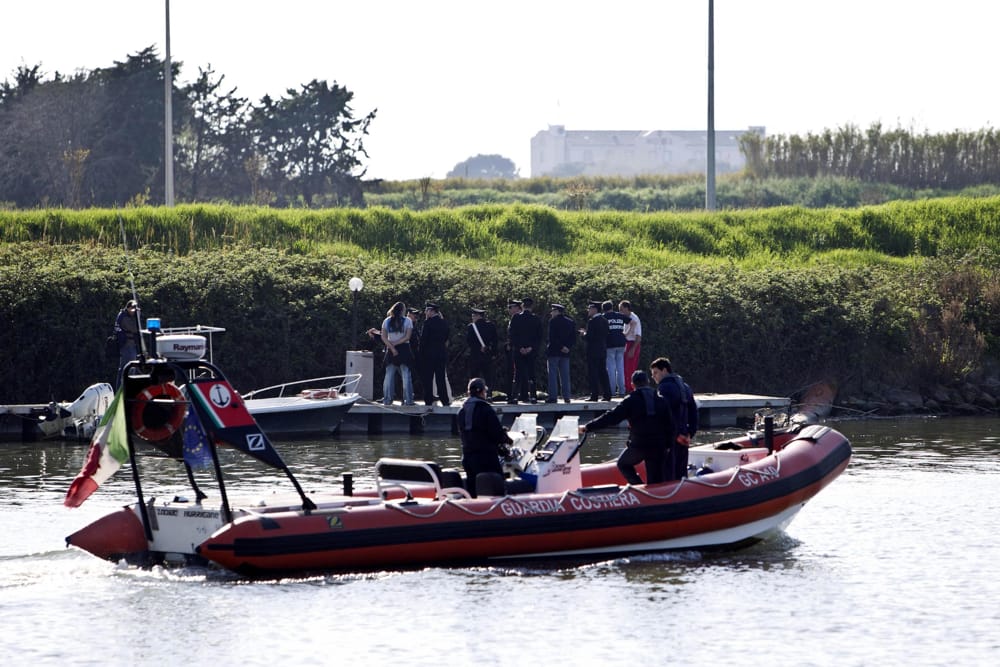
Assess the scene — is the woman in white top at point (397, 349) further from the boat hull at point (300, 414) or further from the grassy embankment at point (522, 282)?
the grassy embankment at point (522, 282)

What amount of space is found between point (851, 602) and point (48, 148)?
4193 centimetres

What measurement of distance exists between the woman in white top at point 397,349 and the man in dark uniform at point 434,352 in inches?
9.6

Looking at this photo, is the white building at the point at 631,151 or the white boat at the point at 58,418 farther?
the white building at the point at 631,151

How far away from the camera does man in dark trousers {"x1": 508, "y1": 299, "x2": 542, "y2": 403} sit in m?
23.2

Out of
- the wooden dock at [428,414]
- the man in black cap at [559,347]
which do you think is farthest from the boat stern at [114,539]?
the man in black cap at [559,347]

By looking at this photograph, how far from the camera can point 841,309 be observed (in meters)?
28.9

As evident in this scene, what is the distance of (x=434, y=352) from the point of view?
23.0 metres

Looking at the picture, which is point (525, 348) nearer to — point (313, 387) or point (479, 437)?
point (313, 387)

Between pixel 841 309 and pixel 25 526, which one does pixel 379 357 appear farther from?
pixel 25 526

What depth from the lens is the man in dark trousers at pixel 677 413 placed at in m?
14.1

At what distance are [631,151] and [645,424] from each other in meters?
130

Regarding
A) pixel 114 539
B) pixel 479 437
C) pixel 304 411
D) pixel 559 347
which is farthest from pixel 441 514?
pixel 559 347

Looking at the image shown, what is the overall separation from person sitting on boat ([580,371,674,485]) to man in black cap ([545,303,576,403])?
928cm

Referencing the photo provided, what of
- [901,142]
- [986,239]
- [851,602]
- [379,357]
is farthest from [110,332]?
[901,142]
